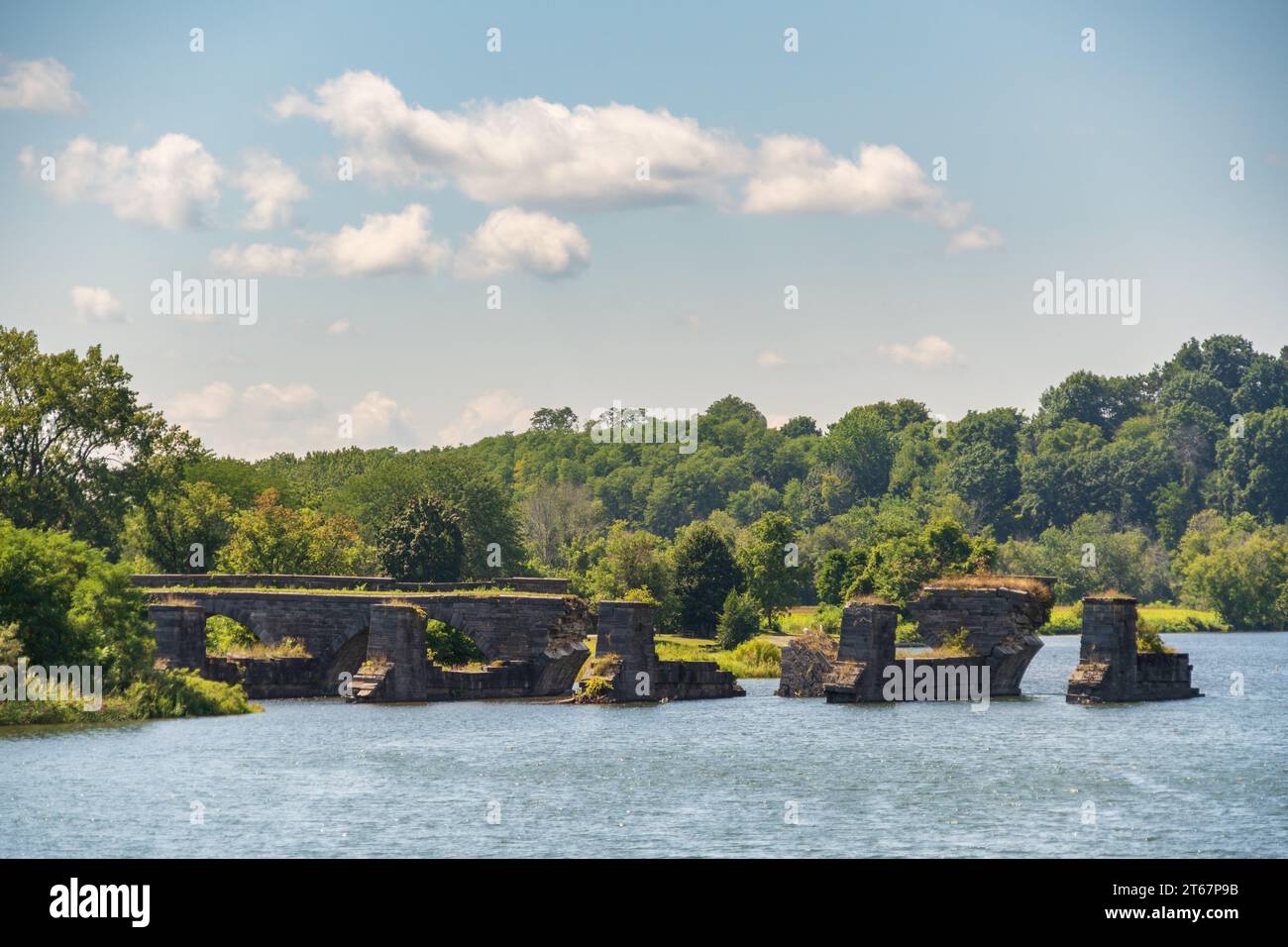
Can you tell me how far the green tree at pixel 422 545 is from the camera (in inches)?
3642

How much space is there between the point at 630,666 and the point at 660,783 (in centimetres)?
2141

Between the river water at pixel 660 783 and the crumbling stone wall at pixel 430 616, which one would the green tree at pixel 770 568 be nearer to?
the crumbling stone wall at pixel 430 616

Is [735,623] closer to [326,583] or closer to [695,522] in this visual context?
[326,583]

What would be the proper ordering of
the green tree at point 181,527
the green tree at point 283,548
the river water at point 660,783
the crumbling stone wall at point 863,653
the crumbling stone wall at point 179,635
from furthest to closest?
the green tree at point 181,527
the green tree at point 283,548
the crumbling stone wall at point 179,635
the crumbling stone wall at point 863,653
the river water at point 660,783

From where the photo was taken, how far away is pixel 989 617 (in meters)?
65.9

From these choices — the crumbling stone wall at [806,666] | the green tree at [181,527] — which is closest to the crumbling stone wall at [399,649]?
the crumbling stone wall at [806,666]

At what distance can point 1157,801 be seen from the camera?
1654 inches

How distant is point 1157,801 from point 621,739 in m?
18.0

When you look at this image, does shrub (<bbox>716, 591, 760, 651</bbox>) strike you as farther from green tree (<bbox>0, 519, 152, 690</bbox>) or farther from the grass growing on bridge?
green tree (<bbox>0, 519, 152, 690</bbox>)

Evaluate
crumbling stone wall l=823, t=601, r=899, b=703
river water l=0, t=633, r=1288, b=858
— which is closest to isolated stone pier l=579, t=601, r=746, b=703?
river water l=0, t=633, r=1288, b=858

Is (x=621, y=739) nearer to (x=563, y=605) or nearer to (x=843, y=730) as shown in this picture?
(x=843, y=730)

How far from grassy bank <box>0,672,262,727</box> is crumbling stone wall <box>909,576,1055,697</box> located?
25.8m

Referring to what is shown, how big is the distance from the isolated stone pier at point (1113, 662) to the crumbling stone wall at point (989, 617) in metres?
2.49
